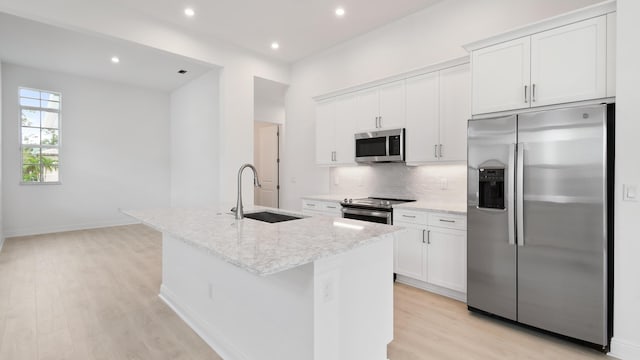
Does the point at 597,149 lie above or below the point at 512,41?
below

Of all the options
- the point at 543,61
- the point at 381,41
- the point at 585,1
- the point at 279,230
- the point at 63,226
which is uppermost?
the point at 381,41

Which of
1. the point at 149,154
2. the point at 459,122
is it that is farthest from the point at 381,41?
the point at 149,154

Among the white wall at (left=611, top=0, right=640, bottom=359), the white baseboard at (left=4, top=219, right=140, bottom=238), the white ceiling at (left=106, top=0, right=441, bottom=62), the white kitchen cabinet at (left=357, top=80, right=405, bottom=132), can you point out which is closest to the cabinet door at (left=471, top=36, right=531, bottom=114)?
the white wall at (left=611, top=0, right=640, bottom=359)

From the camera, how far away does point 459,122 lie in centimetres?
336

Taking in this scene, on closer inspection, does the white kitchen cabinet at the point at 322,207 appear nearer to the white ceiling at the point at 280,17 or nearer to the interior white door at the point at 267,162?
the white ceiling at the point at 280,17

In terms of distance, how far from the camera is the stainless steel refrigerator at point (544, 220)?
2.13 metres

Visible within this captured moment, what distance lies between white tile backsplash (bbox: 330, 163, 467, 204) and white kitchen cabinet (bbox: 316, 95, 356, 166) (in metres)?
0.35

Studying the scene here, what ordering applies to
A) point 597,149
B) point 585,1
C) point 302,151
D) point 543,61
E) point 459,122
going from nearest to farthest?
point 597,149
point 543,61
point 585,1
point 459,122
point 302,151

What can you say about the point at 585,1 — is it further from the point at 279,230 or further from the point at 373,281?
the point at 279,230

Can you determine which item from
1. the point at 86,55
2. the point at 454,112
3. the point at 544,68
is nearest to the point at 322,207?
the point at 454,112

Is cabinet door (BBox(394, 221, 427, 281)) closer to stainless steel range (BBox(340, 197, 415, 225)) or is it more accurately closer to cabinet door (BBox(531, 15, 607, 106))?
stainless steel range (BBox(340, 197, 415, 225))

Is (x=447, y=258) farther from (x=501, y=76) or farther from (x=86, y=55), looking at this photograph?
(x=86, y=55)

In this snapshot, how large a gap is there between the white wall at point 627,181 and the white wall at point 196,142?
17.5 feet

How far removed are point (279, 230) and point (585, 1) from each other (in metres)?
3.44
